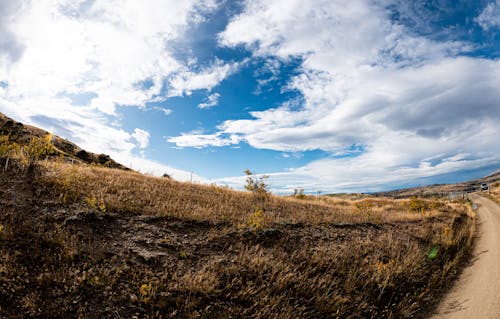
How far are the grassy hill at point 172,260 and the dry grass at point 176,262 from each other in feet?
0.10

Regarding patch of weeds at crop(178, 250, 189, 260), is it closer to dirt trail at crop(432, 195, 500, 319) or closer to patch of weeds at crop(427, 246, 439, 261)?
dirt trail at crop(432, 195, 500, 319)

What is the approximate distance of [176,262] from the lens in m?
6.56

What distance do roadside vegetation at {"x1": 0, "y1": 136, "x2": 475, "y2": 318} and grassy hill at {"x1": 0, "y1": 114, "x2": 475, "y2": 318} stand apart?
30 mm

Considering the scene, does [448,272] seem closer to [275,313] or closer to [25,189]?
[275,313]

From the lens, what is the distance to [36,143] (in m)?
10.8

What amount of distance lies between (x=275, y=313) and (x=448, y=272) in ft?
28.6

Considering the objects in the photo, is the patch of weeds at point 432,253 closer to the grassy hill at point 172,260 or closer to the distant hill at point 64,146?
the grassy hill at point 172,260

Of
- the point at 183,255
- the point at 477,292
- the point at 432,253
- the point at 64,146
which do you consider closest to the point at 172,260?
the point at 183,255

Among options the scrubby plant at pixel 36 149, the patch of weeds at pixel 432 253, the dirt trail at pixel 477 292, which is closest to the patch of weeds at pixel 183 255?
the dirt trail at pixel 477 292

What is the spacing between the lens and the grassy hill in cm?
507

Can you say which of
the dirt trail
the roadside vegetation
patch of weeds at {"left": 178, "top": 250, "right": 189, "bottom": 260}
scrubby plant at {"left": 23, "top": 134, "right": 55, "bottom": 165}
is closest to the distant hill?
scrubby plant at {"left": 23, "top": 134, "right": 55, "bottom": 165}

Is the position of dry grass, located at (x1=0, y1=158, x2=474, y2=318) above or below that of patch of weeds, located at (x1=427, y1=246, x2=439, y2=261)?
above

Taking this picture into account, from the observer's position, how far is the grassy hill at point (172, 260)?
5074 mm

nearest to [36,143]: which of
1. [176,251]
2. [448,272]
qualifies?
[176,251]
